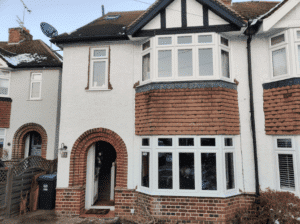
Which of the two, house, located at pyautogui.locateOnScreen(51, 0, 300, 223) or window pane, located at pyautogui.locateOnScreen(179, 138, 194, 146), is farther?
window pane, located at pyautogui.locateOnScreen(179, 138, 194, 146)

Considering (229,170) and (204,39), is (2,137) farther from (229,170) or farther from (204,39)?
(229,170)

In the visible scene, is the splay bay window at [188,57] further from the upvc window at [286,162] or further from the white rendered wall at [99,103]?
the upvc window at [286,162]

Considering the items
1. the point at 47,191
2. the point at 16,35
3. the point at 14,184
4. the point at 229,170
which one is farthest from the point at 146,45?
the point at 16,35

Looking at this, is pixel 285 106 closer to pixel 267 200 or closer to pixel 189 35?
pixel 267 200

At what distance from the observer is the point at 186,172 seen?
251 inches

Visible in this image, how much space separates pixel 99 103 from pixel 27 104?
587cm

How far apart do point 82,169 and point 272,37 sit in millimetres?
8260

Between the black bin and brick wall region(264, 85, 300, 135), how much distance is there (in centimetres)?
804

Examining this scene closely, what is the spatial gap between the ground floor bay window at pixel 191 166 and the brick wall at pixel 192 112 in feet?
0.89

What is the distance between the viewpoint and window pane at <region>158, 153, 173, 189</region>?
643 cm

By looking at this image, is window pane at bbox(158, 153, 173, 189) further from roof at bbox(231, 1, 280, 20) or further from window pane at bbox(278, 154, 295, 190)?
roof at bbox(231, 1, 280, 20)

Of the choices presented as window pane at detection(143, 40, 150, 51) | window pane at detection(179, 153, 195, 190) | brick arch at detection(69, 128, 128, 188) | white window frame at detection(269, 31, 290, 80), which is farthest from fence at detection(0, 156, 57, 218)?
white window frame at detection(269, 31, 290, 80)

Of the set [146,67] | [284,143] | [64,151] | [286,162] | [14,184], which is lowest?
[14,184]

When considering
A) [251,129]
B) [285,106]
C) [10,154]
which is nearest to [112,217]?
[251,129]
